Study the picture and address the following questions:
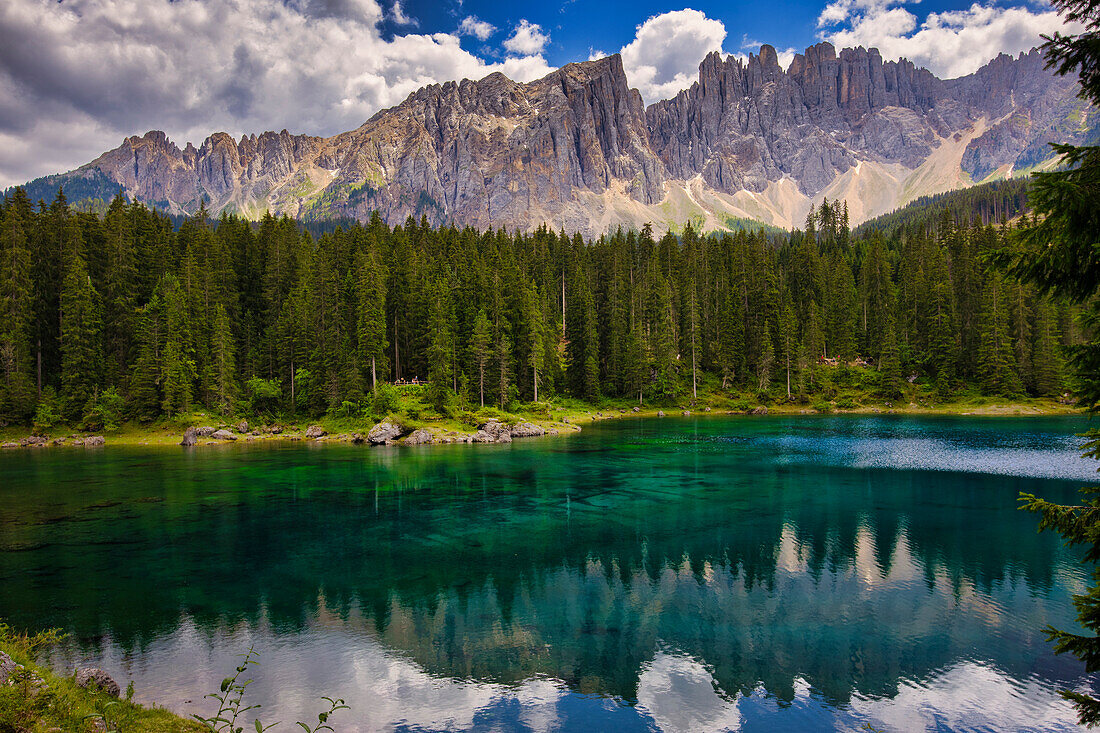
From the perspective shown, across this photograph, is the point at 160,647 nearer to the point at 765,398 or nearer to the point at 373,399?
the point at 373,399

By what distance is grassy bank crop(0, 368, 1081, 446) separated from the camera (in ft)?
219

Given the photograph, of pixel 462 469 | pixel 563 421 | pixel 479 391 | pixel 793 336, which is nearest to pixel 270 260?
pixel 479 391

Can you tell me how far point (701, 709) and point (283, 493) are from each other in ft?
105

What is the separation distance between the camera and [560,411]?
85250 millimetres

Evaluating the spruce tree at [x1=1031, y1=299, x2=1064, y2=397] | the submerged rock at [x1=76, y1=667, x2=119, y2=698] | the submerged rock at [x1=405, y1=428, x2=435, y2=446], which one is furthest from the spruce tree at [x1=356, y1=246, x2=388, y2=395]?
the spruce tree at [x1=1031, y1=299, x2=1064, y2=397]

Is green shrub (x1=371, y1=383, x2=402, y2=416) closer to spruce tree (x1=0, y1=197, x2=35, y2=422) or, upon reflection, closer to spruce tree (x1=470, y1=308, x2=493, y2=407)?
spruce tree (x1=470, y1=308, x2=493, y2=407)

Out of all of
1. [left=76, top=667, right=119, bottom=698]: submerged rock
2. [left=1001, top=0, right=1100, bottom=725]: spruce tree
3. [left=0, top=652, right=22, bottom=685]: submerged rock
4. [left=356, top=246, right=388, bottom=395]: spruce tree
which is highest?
[left=356, top=246, right=388, bottom=395]: spruce tree

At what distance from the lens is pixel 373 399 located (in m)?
71.2

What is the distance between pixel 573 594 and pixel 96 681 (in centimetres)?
1317

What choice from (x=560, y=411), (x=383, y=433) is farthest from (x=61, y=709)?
(x=560, y=411)

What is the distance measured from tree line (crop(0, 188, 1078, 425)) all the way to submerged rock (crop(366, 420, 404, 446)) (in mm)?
7906

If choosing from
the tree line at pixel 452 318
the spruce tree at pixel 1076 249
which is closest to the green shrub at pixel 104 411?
the tree line at pixel 452 318

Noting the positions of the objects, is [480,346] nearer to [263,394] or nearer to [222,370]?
[263,394]

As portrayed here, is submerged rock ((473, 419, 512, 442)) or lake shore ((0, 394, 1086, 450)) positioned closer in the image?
lake shore ((0, 394, 1086, 450))
